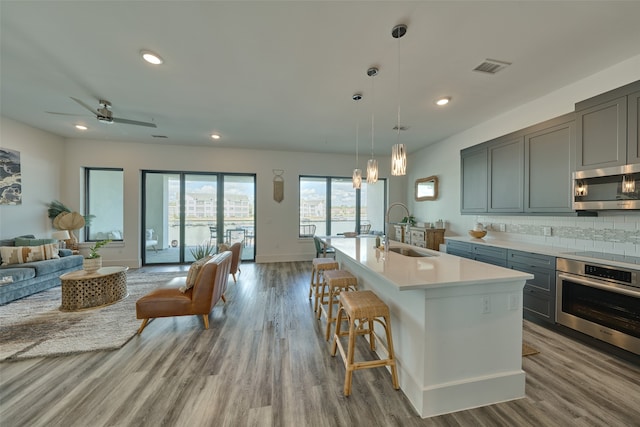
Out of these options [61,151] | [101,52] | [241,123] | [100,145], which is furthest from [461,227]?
[61,151]

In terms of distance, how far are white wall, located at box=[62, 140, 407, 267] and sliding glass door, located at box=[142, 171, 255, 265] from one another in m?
0.24

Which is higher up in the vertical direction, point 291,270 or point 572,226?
point 572,226

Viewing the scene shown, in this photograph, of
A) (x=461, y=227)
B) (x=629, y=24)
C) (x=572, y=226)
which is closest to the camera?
(x=629, y=24)

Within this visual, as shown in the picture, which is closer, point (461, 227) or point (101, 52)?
point (101, 52)

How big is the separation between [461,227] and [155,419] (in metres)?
5.27

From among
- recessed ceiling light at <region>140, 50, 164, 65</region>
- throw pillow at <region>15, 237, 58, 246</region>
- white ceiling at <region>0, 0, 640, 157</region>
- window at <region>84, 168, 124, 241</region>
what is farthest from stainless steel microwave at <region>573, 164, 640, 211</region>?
window at <region>84, 168, 124, 241</region>

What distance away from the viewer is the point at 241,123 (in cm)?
425

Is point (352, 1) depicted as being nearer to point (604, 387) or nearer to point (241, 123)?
point (241, 123)

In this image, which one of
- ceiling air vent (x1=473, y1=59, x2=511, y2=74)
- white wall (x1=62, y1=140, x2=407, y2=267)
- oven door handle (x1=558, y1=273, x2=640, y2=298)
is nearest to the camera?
oven door handle (x1=558, y1=273, x2=640, y2=298)

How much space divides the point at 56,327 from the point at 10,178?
11.2 feet

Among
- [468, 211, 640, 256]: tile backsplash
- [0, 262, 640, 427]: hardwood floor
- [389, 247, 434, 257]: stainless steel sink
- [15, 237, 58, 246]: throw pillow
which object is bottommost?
[0, 262, 640, 427]: hardwood floor

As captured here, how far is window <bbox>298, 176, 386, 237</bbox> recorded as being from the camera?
6.51m

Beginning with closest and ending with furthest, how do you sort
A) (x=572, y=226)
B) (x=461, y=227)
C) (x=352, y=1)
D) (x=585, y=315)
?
(x=352, y=1)
(x=585, y=315)
(x=572, y=226)
(x=461, y=227)

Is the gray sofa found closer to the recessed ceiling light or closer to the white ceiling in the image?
the white ceiling
